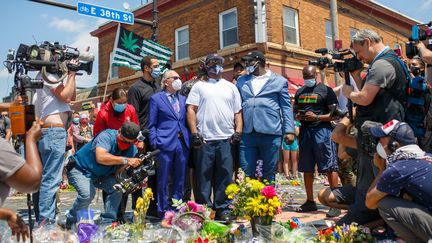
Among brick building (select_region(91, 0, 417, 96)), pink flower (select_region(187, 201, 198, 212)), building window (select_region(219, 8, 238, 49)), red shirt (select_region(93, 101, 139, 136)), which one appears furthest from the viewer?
building window (select_region(219, 8, 238, 49))

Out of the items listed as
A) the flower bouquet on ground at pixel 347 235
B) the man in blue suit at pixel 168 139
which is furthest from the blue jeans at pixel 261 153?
the flower bouquet on ground at pixel 347 235

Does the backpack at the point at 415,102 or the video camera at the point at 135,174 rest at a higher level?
the backpack at the point at 415,102

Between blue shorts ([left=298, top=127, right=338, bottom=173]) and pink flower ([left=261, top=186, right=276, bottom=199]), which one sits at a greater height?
blue shorts ([left=298, top=127, right=338, bottom=173])

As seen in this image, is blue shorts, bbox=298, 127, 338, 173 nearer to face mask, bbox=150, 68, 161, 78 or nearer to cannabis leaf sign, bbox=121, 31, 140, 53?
face mask, bbox=150, 68, 161, 78

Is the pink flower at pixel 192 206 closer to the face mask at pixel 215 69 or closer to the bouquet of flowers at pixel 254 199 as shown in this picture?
the bouquet of flowers at pixel 254 199

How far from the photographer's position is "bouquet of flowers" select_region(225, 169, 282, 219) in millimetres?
3488

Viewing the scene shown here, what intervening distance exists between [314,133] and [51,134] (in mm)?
3276

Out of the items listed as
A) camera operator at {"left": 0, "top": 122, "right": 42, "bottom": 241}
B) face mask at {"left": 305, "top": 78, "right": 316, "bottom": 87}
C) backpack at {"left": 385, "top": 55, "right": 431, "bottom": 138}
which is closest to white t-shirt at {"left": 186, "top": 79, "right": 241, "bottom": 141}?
face mask at {"left": 305, "top": 78, "right": 316, "bottom": 87}

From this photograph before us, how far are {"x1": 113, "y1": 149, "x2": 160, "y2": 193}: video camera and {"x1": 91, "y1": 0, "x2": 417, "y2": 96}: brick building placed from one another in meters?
10.8

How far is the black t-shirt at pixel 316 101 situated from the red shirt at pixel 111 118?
230 centimetres

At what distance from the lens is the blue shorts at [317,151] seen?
17.5 ft

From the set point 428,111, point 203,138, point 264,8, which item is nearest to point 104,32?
point 264,8

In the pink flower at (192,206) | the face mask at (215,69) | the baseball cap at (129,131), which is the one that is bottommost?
the pink flower at (192,206)

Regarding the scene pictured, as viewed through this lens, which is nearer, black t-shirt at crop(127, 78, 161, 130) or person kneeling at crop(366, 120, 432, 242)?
person kneeling at crop(366, 120, 432, 242)
